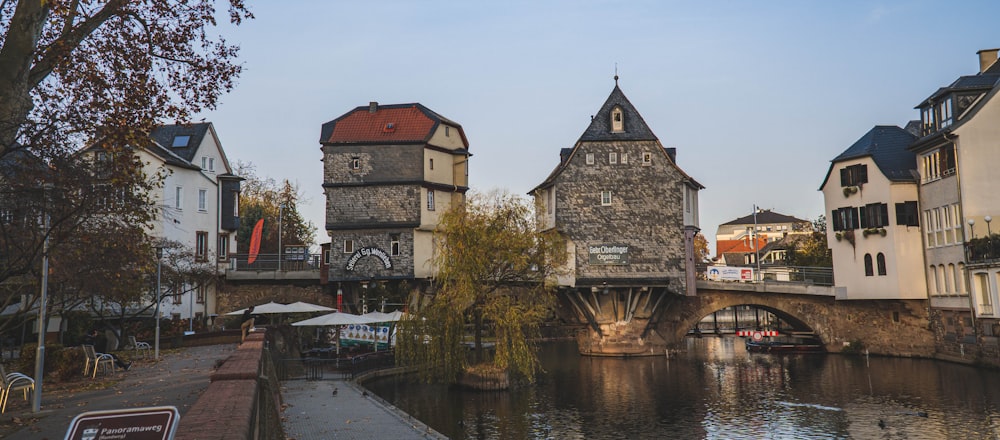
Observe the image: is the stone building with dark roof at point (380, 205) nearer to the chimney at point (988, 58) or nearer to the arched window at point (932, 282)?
the arched window at point (932, 282)

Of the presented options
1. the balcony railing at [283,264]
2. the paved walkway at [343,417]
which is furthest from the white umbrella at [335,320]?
the balcony railing at [283,264]

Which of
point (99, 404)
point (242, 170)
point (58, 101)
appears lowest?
point (99, 404)

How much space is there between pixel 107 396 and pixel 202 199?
3626 centimetres

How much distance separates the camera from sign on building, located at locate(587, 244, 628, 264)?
166 ft

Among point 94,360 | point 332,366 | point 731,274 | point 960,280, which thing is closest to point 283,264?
point 332,366

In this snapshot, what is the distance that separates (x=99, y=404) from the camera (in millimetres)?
17766

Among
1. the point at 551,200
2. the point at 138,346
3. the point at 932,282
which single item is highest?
the point at 551,200

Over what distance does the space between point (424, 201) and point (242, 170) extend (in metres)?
36.0

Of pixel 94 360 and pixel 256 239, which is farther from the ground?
pixel 256 239

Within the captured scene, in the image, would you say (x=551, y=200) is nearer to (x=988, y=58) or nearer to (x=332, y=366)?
(x=332, y=366)

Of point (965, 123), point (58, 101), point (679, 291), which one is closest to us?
point (58, 101)

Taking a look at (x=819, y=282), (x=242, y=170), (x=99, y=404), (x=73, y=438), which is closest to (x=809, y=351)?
(x=819, y=282)

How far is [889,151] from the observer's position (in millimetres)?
46750

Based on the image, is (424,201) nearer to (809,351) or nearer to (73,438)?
(809,351)
